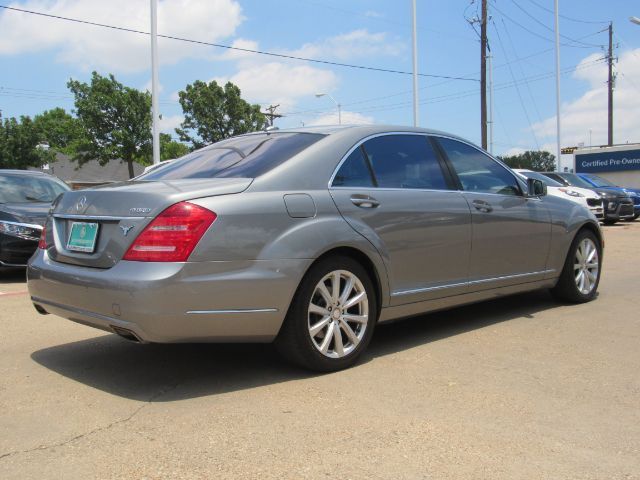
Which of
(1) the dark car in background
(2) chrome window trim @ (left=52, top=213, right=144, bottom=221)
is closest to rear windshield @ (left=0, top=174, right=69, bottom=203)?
(2) chrome window trim @ (left=52, top=213, right=144, bottom=221)

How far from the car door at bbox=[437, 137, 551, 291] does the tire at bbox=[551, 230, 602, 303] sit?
47cm

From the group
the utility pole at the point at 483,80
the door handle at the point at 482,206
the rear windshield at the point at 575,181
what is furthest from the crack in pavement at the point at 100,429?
the utility pole at the point at 483,80

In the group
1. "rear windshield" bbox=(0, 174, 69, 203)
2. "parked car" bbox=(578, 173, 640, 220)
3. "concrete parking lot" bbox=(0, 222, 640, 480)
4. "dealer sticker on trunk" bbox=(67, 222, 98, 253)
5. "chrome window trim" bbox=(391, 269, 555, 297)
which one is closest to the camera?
"concrete parking lot" bbox=(0, 222, 640, 480)

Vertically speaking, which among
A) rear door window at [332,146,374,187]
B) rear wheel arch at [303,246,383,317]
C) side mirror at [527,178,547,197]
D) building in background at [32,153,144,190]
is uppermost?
building in background at [32,153,144,190]

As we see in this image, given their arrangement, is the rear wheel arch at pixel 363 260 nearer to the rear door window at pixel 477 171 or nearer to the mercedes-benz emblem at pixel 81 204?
the rear door window at pixel 477 171

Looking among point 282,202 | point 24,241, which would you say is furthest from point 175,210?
point 24,241

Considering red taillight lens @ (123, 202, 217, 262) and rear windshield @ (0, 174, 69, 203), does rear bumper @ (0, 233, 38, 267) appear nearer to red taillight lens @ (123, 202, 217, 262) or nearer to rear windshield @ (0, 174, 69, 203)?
rear windshield @ (0, 174, 69, 203)

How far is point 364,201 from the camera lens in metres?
4.12

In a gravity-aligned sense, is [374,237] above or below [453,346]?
above

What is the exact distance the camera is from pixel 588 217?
6184 millimetres

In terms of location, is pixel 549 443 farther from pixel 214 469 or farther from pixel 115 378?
pixel 115 378

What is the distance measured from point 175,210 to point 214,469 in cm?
140

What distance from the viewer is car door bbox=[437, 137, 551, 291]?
16.2 feet

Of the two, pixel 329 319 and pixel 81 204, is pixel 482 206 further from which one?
pixel 81 204
